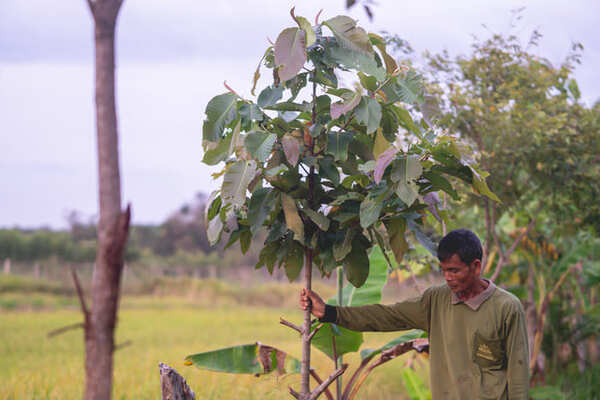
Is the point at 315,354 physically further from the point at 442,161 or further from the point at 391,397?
the point at 442,161

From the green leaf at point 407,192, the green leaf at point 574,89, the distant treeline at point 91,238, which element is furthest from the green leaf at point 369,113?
the distant treeline at point 91,238

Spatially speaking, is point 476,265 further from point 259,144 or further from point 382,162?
point 259,144

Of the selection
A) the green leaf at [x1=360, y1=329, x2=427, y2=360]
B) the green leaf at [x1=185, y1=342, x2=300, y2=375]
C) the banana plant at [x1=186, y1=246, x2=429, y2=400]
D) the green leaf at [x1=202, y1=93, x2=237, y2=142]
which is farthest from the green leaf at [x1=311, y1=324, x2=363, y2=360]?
the green leaf at [x1=202, y1=93, x2=237, y2=142]

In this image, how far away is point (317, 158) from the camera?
239 cm

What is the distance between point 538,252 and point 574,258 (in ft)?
1.48

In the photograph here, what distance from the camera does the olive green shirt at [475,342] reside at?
2162 mm

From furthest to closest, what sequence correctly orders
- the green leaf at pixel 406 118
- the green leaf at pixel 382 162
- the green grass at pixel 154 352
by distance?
1. the green grass at pixel 154 352
2. the green leaf at pixel 406 118
3. the green leaf at pixel 382 162

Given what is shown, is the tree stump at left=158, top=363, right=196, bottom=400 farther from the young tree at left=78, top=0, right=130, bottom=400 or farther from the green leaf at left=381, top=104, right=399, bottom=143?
the green leaf at left=381, top=104, right=399, bottom=143

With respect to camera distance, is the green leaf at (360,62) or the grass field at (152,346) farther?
the grass field at (152,346)

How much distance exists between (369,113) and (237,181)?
57cm

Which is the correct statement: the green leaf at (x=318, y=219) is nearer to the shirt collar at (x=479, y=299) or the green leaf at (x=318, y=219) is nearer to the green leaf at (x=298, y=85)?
the green leaf at (x=298, y=85)

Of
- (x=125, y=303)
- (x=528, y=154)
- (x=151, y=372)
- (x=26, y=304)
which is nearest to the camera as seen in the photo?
(x=528, y=154)

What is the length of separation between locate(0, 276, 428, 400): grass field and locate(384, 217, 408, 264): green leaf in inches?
42.4

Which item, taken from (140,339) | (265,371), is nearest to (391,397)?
(265,371)
